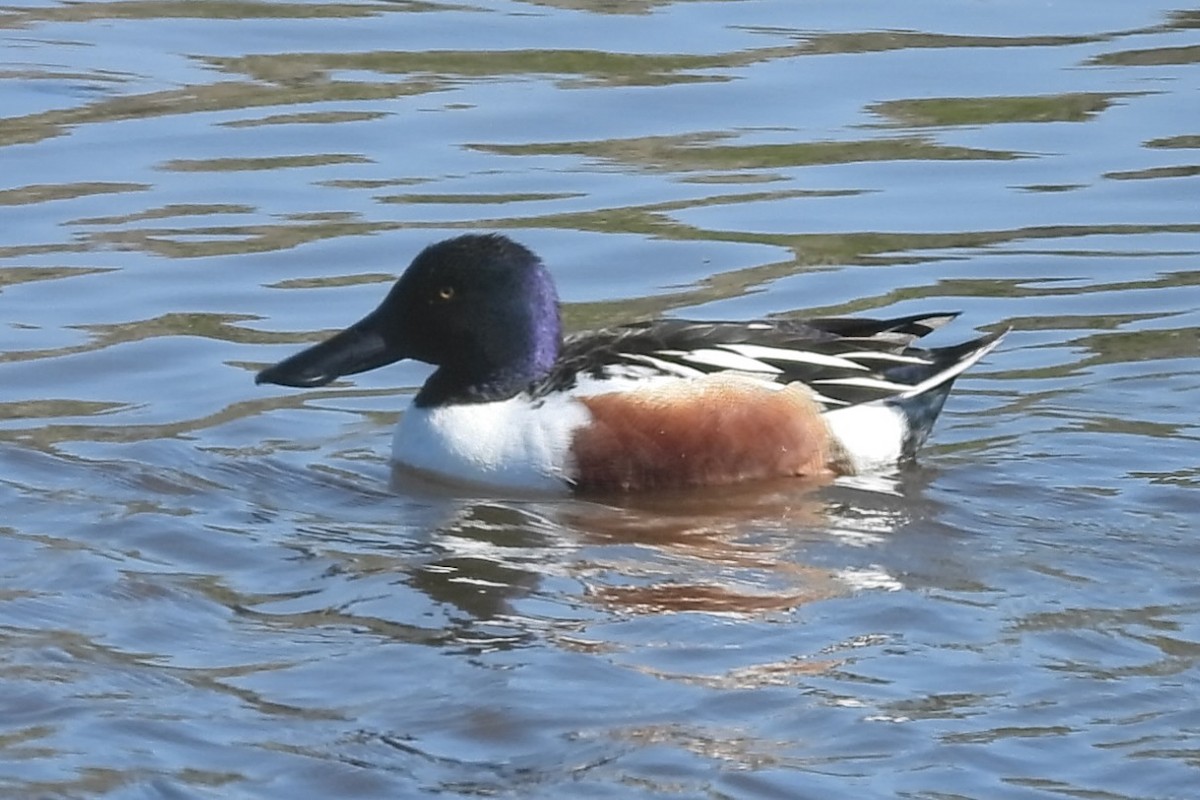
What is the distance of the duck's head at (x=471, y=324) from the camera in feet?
29.2

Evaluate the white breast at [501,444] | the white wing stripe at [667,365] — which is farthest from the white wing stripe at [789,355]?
the white breast at [501,444]

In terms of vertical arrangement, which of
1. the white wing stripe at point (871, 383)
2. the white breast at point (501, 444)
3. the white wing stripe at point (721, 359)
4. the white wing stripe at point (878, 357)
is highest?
the white wing stripe at point (721, 359)

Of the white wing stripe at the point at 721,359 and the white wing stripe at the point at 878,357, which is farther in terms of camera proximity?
the white wing stripe at the point at 878,357

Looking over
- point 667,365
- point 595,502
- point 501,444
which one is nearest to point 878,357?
point 667,365

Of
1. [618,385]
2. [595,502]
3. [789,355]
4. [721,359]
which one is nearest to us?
[595,502]

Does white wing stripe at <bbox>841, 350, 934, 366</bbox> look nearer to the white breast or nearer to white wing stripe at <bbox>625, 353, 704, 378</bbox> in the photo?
white wing stripe at <bbox>625, 353, 704, 378</bbox>

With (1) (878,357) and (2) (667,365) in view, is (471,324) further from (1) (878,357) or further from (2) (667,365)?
(1) (878,357)

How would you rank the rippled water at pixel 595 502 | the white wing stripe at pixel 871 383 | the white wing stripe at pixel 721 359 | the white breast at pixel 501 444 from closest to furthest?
the rippled water at pixel 595 502
the white breast at pixel 501 444
the white wing stripe at pixel 721 359
the white wing stripe at pixel 871 383

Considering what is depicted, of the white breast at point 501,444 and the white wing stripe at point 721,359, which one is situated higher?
the white wing stripe at point 721,359

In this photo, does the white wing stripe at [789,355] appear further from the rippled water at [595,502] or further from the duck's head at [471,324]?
the duck's head at [471,324]

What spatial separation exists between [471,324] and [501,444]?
1.63ft

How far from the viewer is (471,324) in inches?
352

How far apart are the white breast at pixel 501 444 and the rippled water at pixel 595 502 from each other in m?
0.14

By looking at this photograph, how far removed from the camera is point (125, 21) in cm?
1416
